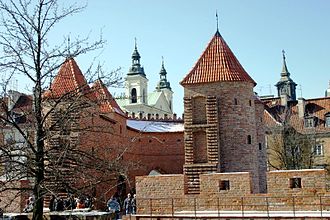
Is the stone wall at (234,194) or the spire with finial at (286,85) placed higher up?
the spire with finial at (286,85)

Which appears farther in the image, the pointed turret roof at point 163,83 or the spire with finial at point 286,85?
the pointed turret roof at point 163,83

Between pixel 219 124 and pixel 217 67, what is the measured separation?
3156mm

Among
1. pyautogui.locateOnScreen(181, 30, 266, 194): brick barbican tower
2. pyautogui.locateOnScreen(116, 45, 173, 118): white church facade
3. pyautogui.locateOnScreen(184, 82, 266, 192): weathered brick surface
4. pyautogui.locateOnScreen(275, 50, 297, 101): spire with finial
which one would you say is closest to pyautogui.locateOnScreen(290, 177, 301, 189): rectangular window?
pyautogui.locateOnScreen(181, 30, 266, 194): brick barbican tower

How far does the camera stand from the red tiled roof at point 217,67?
2520 centimetres

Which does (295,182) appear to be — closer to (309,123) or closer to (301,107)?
(309,123)

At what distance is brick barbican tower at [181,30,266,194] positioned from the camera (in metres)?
24.0

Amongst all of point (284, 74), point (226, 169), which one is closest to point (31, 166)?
point (226, 169)

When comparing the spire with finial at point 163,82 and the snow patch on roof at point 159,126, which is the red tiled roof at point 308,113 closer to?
the snow patch on roof at point 159,126

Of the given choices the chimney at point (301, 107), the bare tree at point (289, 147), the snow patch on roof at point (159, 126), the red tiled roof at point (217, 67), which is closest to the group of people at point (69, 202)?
the red tiled roof at point (217, 67)

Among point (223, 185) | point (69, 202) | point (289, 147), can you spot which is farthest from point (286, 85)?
point (69, 202)

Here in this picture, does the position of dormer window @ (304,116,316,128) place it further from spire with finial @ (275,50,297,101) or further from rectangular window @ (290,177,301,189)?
rectangular window @ (290,177,301,189)

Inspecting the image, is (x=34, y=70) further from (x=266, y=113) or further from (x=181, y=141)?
(x=266, y=113)

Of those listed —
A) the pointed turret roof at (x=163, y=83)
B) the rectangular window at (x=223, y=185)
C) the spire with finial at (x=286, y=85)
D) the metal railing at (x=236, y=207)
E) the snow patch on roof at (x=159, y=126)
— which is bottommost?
the metal railing at (x=236, y=207)

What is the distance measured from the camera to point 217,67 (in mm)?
25875
